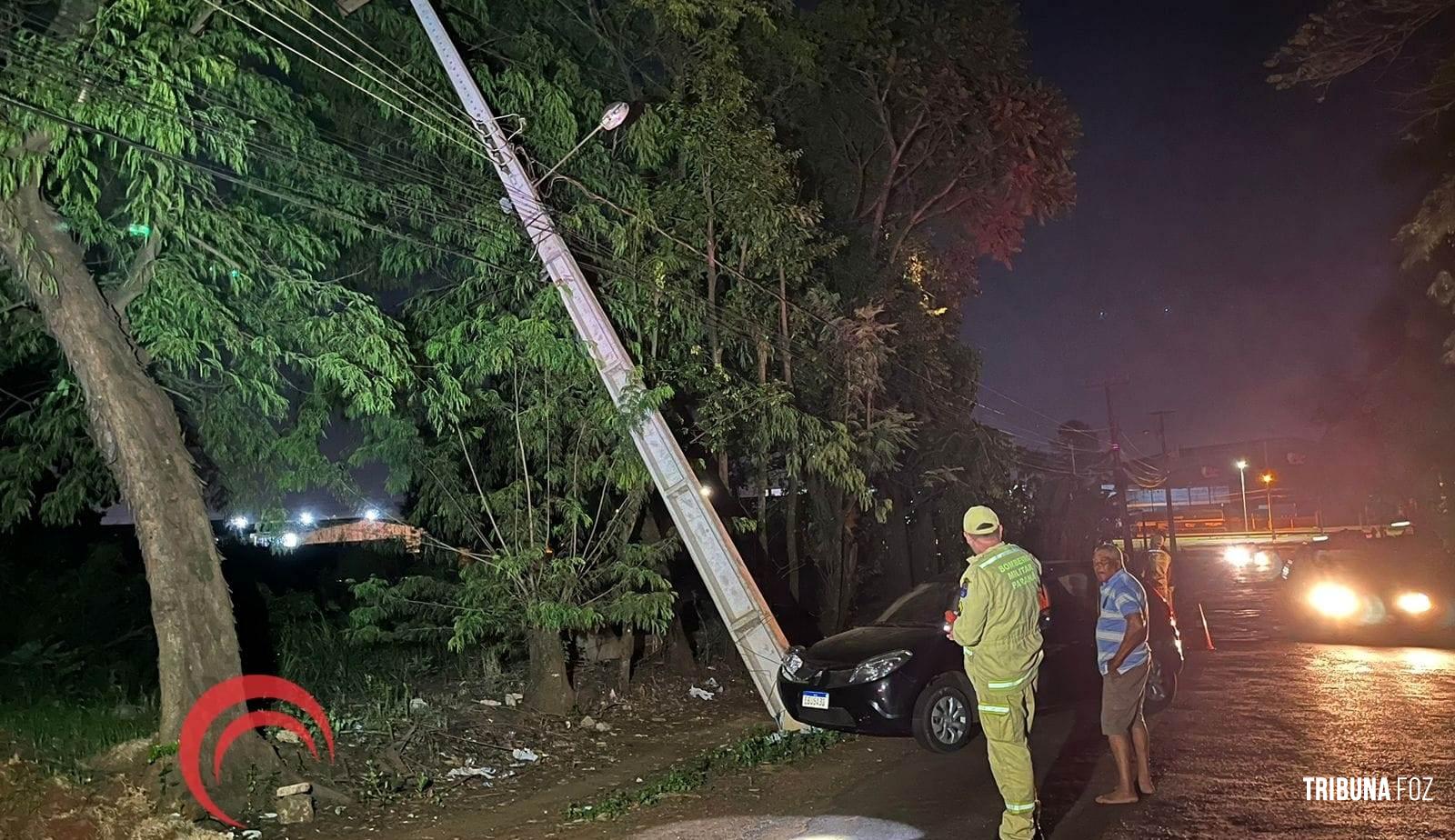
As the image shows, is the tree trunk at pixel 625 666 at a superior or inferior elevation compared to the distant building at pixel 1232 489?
inferior

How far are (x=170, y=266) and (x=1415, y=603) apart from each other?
17196mm

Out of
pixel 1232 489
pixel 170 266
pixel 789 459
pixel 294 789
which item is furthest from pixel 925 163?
pixel 1232 489

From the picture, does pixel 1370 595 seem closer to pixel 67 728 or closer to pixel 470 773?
pixel 470 773

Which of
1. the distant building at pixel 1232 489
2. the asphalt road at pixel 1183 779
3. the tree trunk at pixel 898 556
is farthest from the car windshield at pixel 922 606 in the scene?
the distant building at pixel 1232 489

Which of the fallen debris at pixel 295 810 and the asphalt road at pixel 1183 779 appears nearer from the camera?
the asphalt road at pixel 1183 779

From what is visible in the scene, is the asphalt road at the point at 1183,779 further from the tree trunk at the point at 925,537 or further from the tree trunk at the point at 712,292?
the tree trunk at the point at 925,537

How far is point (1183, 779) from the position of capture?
23.2ft

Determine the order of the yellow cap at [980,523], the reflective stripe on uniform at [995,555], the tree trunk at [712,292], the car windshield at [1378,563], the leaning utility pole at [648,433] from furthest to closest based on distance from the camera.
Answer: the car windshield at [1378,563] < the tree trunk at [712,292] < the leaning utility pole at [648,433] < the yellow cap at [980,523] < the reflective stripe on uniform at [995,555]

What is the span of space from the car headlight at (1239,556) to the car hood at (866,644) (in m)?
34.1

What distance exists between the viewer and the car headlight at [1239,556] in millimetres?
39219

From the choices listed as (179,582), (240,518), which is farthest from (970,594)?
(240,518)

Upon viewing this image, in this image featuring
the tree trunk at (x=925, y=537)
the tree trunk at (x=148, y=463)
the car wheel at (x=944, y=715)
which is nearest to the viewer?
the tree trunk at (x=148, y=463)

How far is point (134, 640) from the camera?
13.8 m

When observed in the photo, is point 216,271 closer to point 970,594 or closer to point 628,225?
point 628,225
